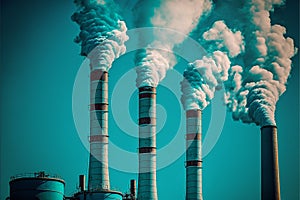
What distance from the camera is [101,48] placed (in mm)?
46375

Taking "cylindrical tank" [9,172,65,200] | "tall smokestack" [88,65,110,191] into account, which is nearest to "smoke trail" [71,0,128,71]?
"tall smokestack" [88,65,110,191]

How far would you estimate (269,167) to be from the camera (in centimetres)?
4091

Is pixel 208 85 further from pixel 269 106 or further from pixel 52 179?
pixel 52 179

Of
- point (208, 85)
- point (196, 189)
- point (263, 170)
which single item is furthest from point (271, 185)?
point (208, 85)

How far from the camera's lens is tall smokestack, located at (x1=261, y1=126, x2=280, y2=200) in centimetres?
4047

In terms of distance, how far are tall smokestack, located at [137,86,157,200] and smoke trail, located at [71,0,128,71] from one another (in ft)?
11.2

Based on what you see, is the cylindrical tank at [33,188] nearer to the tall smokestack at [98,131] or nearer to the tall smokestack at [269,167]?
the tall smokestack at [98,131]

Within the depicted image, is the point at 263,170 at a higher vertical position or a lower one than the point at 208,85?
lower

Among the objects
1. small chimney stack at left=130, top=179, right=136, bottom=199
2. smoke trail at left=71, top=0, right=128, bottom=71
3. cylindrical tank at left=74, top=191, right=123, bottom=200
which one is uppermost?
smoke trail at left=71, top=0, right=128, bottom=71

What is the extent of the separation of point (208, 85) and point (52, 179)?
16.5 meters

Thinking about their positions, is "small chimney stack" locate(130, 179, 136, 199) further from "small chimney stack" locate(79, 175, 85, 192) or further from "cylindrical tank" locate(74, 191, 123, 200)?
"cylindrical tank" locate(74, 191, 123, 200)

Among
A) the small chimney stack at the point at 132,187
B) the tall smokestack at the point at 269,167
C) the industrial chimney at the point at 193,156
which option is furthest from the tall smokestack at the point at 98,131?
the tall smokestack at the point at 269,167

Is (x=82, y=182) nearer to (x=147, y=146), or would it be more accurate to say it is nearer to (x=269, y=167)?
(x=147, y=146)

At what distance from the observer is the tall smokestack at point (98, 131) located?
4469cm
